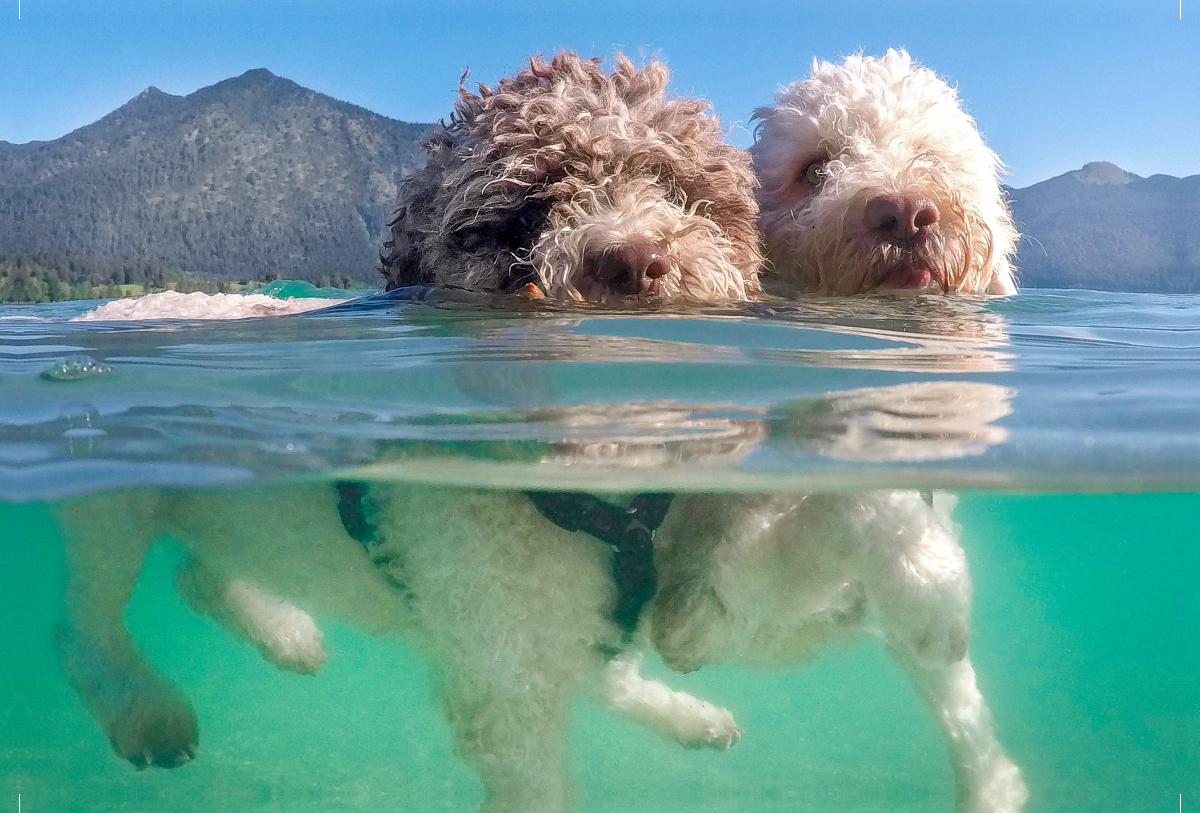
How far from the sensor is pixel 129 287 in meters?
12.3

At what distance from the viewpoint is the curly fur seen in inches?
162

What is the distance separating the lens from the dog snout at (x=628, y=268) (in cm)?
396

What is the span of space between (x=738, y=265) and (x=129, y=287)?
1032 centimetres

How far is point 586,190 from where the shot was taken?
4281mm

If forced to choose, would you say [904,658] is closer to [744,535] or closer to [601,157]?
[744,535]

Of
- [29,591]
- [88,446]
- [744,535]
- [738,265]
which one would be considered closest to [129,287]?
[29,591]

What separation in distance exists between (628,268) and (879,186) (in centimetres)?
144

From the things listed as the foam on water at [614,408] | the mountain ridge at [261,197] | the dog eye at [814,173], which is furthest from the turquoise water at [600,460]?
the mountain ridge at [261,197]

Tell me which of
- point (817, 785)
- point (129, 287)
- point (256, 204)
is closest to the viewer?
point (817, 785)

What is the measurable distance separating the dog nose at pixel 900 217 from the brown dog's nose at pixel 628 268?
4.00ft

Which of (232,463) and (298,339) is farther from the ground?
(298,339)

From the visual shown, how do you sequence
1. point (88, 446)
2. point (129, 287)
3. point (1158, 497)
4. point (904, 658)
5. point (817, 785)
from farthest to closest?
1. point (129, 287)
2. point (817, 785)
3. point (1158, 497)
4. point (88, 446)
5. point (904, 658)

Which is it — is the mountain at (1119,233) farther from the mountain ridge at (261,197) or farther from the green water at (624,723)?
the green water at (624,723)

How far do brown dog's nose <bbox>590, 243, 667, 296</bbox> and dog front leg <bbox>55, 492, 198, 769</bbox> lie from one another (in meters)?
2.11
